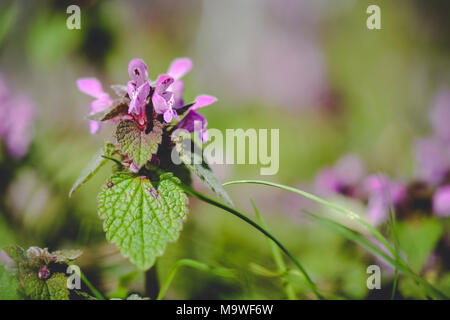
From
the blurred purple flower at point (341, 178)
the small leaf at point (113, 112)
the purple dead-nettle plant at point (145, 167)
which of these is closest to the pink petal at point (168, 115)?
the purple dead-nettle plant at point (145, 167)

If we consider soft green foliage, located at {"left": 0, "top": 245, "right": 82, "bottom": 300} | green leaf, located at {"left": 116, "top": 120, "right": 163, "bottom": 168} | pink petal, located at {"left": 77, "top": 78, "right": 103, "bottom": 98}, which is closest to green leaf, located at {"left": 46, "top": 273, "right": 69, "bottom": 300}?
soft green foliage, located at {"left": 0, "top": 245, "right": 82, "bottom": 300}

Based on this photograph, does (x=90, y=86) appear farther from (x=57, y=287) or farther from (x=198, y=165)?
(x=57, y=287)

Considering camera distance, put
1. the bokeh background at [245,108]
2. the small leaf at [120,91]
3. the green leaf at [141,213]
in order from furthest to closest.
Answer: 1. the bokeh background at [245,108]
2. the small leaf at [120,91]
3. the green leaf at [141,213]

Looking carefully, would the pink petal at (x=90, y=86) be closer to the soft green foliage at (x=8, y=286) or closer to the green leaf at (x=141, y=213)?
the green leaf at (x=141, y=213)

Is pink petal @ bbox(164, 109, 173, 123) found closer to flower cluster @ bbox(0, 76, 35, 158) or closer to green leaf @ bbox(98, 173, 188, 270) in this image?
green leaf @ bbox(98, 173, 188, 270)

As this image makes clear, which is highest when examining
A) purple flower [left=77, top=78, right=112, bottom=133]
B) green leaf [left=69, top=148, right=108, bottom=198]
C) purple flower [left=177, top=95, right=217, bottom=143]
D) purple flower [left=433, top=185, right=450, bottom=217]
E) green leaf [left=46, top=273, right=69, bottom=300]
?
purple flower [left=77, top=78, right=112, bottom=133]
